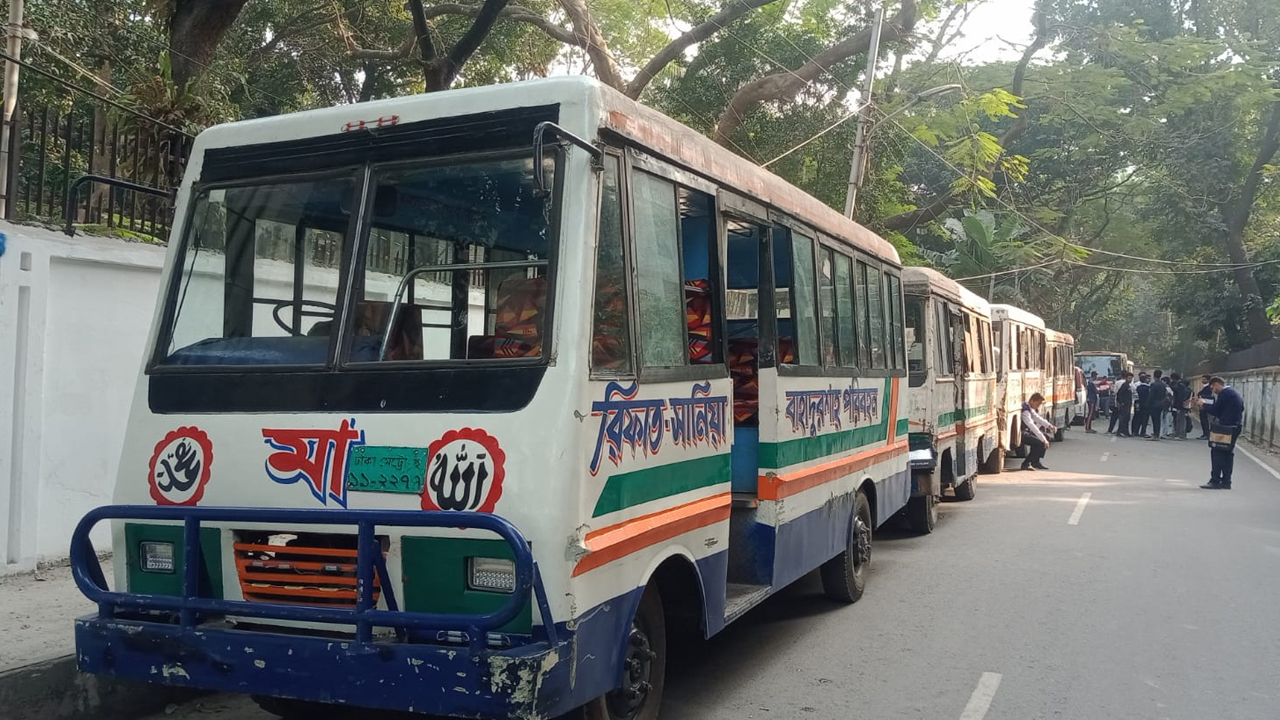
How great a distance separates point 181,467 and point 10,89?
5.97 metres

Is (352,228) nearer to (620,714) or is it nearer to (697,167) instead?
(697,167)

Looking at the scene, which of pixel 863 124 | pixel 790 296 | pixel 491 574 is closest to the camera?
pixel 491 574

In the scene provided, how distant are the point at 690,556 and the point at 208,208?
2.60 metres

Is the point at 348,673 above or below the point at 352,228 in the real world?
below

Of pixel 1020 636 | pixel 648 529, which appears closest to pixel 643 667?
pixel 648 529

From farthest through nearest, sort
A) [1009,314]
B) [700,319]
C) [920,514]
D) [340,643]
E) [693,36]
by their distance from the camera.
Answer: [1009,314]
[693,36]
[920,514]
[700,319]
[340,643]

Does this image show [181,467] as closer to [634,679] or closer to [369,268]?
[369,268]

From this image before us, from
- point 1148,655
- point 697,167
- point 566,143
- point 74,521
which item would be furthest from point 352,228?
point 1148,655

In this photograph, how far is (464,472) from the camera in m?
3.93

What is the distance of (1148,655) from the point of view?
21.5ft

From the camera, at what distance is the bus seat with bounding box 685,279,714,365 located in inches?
206

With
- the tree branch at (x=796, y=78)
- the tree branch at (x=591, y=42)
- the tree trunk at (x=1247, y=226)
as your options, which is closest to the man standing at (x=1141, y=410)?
the tree trunk at (x=1247, y=226)

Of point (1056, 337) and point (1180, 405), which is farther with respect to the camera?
point (1180, 405)

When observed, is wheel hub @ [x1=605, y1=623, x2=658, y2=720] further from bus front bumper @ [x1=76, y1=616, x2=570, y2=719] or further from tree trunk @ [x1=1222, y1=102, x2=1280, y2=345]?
tree trunk @ [x1=1222, y1=102, x2=1280, y2=345]
